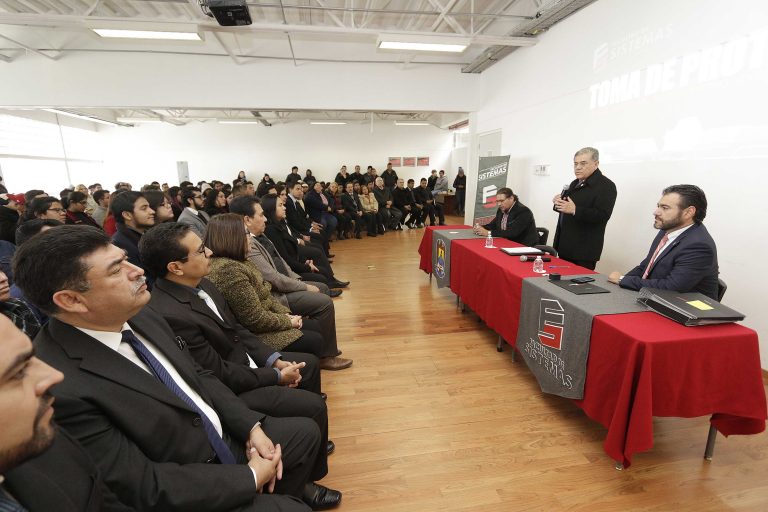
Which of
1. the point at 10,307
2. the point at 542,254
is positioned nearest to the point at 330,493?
the point at 10,307

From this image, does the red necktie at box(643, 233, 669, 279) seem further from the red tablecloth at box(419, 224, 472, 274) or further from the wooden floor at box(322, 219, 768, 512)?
the red tablecloth at box(419, 224, 472, 274)

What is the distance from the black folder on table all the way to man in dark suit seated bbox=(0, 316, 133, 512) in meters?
2.19

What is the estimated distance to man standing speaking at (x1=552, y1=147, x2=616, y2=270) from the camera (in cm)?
303

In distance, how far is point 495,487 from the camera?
1708mm

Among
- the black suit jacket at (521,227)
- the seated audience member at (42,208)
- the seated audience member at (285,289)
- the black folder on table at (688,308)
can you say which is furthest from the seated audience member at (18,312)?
the black suit jacket at (521,227)

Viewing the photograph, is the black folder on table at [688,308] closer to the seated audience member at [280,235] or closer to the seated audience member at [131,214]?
the seated audience member at [280,235]

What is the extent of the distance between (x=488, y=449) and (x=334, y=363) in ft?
4.14

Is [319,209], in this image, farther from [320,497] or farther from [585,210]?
[320,497]

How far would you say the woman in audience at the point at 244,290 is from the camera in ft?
6.61

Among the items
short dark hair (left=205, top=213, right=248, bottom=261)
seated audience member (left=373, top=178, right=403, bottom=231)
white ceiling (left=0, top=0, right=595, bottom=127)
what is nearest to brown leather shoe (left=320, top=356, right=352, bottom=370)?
short dark hair (left=205, top=213, right=248, bottom=261)

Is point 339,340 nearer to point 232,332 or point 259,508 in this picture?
point 232,332

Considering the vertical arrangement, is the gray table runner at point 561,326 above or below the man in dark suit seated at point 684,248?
below

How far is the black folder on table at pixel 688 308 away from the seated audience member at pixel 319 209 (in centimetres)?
548

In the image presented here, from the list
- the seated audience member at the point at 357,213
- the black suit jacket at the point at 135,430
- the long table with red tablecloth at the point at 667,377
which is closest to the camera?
the black suit jacket at the point at 135,430
